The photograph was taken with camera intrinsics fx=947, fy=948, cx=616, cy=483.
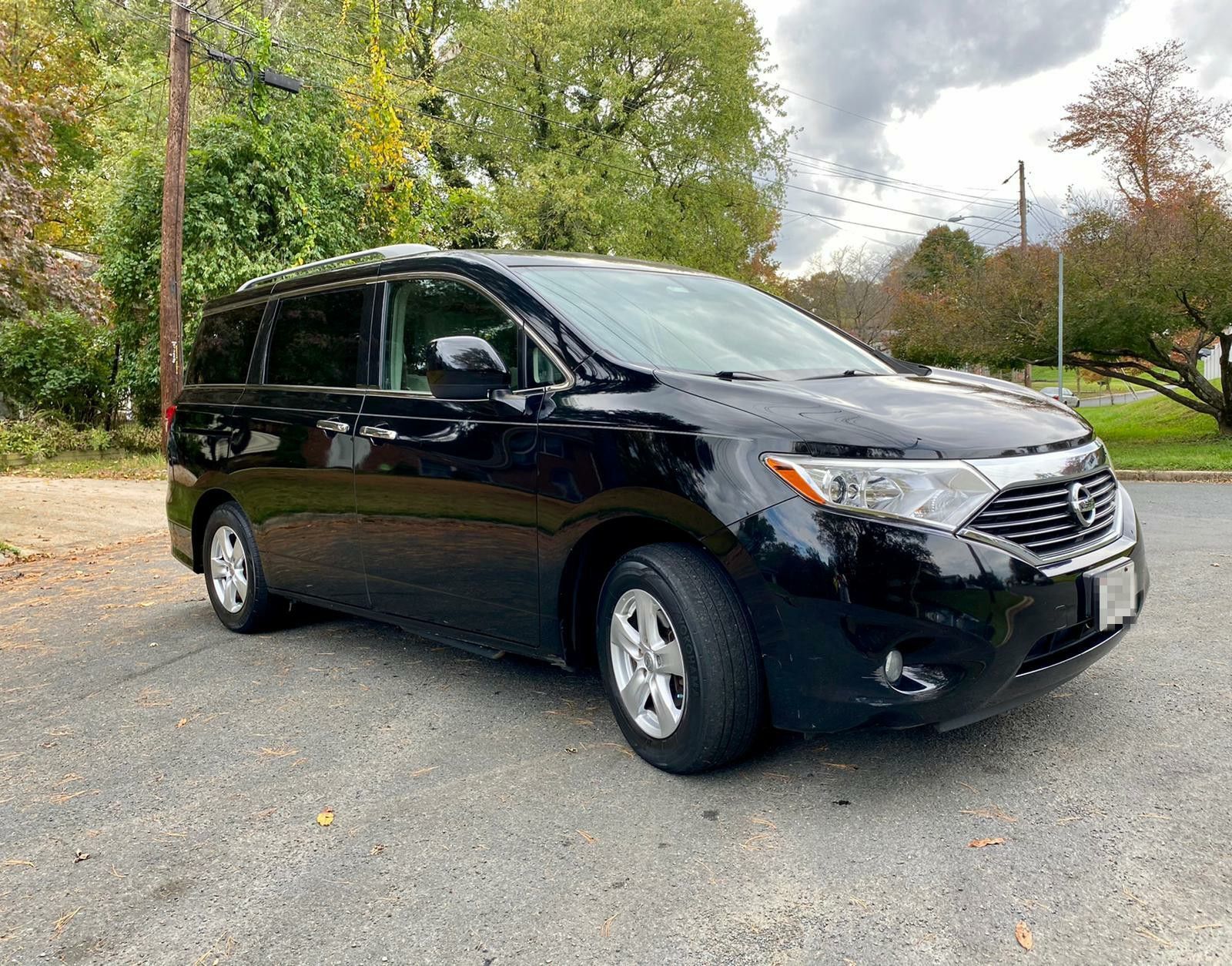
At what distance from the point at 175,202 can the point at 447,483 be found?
1279 cm

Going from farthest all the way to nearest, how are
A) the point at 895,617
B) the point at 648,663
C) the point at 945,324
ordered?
the point at 945,324
the point at 648,663
the point at 895,617

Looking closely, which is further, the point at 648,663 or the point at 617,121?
the point at 617,121

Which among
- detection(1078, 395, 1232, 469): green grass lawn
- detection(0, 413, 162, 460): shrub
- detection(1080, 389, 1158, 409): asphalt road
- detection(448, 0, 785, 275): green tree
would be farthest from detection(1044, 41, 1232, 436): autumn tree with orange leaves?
detection(1080, 389, 1158, 409): asphalt road

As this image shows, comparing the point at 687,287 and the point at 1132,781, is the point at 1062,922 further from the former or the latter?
the point at 687,287

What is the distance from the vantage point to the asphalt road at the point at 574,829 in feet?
7.50

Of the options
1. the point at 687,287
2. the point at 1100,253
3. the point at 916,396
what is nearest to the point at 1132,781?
the point at 916,396

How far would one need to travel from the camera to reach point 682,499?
2969 mm

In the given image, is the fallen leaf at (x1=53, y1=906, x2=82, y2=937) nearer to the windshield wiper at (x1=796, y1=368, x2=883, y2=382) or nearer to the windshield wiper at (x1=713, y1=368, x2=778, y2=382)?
the windshield wiper at (x1=713, y1=368, x2=778, y2=382)

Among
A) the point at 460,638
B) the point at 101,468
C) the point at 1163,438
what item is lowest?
the point at 460,638

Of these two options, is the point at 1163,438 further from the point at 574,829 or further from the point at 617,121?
the point at 574,829

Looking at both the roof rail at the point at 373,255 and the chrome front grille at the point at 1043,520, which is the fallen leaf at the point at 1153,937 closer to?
the chrome front grille at the point at 1043,520

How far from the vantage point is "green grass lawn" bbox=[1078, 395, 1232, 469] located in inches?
558

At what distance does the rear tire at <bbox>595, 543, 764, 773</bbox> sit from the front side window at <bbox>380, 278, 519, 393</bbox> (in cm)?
112

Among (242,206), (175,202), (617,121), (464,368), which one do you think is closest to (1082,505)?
(464,368)
